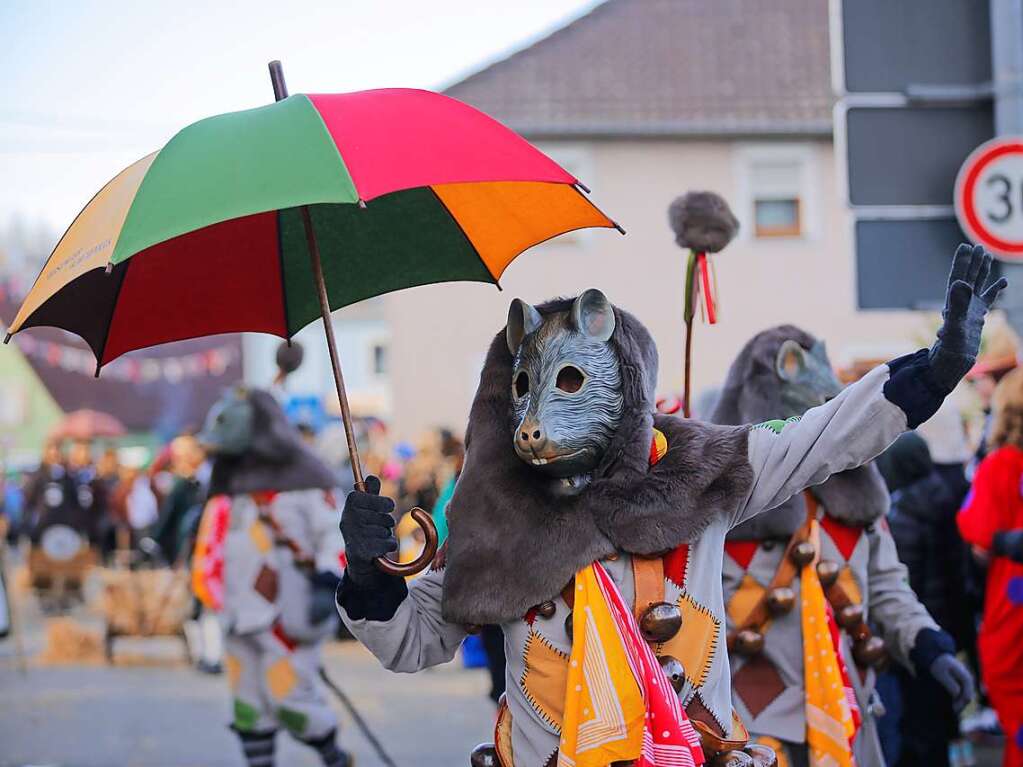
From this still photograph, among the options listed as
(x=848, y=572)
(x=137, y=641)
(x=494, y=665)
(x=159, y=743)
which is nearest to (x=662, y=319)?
(x=137, y=641)

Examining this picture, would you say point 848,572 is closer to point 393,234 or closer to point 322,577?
point 393,234

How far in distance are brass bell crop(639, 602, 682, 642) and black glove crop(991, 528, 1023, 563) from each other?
9.59ft

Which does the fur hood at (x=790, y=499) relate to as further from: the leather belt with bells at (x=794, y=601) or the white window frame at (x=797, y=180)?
the white window frame at (x=797, y=180)

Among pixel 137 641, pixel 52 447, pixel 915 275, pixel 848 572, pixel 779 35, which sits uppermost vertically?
pixel 779 35

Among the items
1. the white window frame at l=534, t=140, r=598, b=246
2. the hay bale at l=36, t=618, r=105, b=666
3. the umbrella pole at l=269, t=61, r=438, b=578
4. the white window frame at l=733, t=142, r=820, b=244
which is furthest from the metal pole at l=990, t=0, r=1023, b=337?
the white window frame at l=733, t=142, r=820, b=244

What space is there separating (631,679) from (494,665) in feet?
10.6

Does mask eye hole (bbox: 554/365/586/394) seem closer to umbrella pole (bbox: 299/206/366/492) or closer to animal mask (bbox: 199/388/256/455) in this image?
umbrella pole (bbox: 299/206/366/492)

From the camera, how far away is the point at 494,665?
6043 millimetres

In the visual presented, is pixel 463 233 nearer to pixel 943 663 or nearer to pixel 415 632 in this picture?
pixel 415 632

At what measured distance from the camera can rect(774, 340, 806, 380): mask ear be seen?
4367 mm

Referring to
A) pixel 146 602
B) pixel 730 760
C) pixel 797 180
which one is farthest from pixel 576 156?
pixel 730 760

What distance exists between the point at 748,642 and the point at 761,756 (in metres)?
0.83

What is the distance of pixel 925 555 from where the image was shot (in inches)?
251

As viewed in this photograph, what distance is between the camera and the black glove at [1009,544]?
5.46 meters
